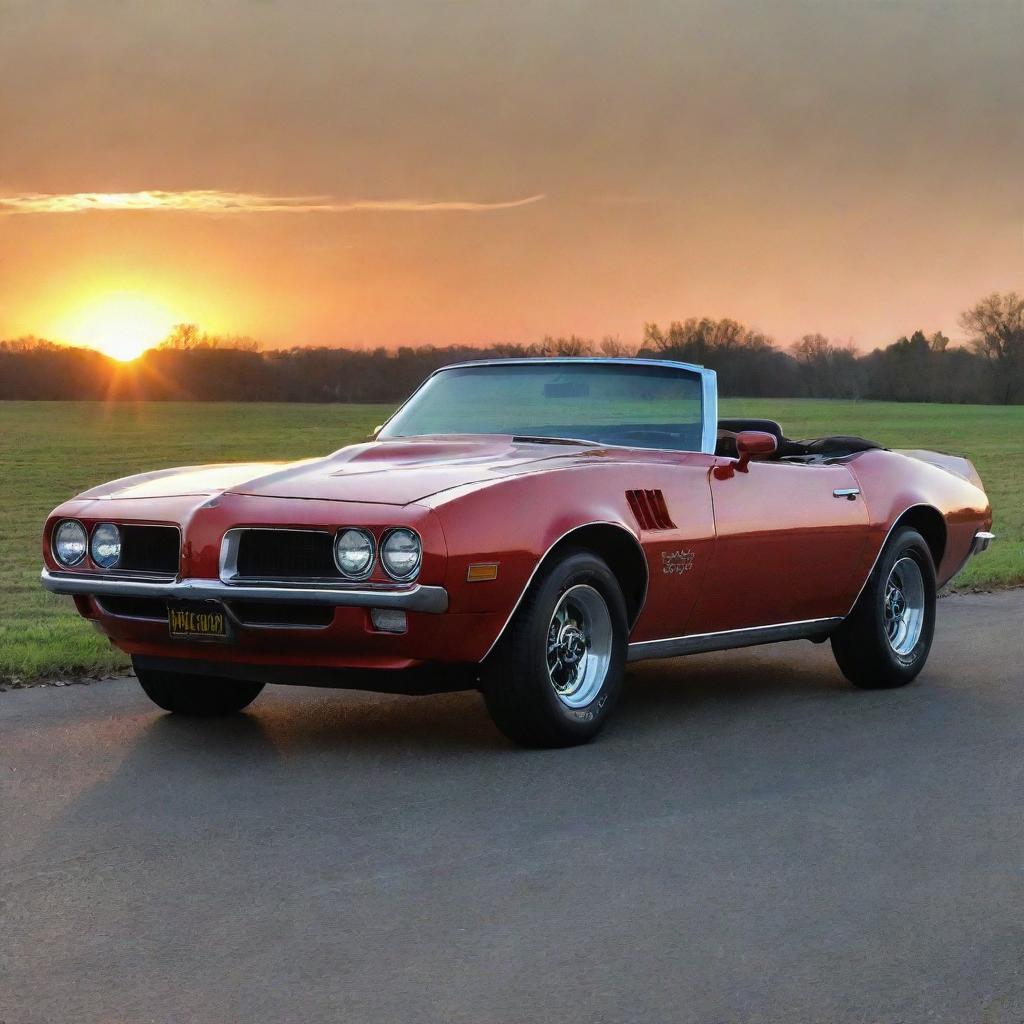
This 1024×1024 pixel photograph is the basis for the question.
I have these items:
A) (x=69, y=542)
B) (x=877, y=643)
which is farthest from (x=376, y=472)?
(x=877, y=643)

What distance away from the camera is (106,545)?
6734 millimetres

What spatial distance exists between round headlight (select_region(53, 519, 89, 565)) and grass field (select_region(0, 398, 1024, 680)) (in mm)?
1696

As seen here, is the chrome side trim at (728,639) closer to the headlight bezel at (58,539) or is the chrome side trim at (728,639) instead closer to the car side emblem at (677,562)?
the car side emblem at (677,562)

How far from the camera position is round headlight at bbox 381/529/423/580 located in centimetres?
607

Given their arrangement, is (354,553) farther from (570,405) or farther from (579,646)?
(570,405)

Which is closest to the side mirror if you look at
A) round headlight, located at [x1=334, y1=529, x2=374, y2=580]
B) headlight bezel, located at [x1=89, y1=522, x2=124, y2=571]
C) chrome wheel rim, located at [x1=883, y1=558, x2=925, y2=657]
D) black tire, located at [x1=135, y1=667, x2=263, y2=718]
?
chrome wheel rim, located at [x1=883, y1=558, x2=925, y2=657]

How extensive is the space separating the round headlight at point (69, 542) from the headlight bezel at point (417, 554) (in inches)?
56.1

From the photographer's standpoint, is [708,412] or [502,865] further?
[708,412]

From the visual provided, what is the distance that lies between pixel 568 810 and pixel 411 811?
0.51 m

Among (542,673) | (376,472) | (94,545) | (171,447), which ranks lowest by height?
(542,673)

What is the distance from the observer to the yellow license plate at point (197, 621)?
20.7ft

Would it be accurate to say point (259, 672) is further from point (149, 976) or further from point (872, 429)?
point (872, 429)

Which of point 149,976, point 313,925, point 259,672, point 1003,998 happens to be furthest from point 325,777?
point 1003,998

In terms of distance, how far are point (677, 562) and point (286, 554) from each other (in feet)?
5.61
